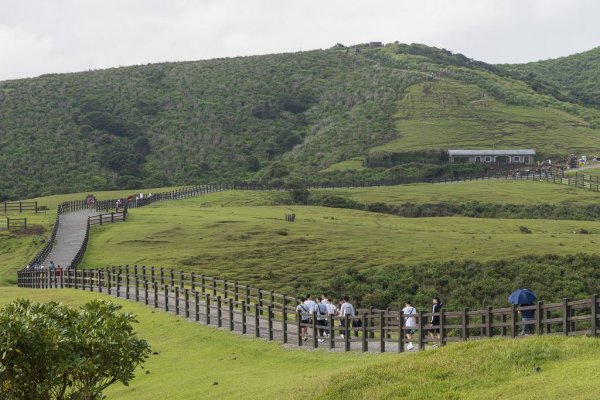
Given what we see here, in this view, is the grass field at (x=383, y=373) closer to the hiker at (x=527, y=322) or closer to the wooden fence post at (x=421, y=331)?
the wooden fence post at (x=421, y=331)

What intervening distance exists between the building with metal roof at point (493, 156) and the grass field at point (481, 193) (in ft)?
60.9

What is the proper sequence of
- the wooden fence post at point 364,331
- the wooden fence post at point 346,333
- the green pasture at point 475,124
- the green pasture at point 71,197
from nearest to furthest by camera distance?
the wooden fence post at point 364,331 → the wooden fence post at point 346,333 → the green pasture at point 71,197 → the green pasture at point 475,124

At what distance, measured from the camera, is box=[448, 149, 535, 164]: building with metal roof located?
134 m

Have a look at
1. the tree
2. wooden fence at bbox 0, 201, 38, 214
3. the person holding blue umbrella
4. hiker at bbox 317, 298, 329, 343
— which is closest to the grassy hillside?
wooden fence at bbox 0, 201, 38, 214

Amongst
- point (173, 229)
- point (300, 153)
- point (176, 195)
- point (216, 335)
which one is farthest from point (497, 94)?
point (216, 335)

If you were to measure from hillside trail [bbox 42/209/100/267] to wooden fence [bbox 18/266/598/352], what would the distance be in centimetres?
632

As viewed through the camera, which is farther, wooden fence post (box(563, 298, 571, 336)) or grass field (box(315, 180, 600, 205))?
grass field (box(315, 180, 600, 205))

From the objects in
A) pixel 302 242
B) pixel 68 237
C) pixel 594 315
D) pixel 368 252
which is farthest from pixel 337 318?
pixel 68 237

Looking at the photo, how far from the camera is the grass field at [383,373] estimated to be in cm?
1928

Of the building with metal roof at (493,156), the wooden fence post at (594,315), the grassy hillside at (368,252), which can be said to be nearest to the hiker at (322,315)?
the wooden fence post at (594,315)

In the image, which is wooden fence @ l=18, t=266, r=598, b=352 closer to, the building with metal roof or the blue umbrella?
the blue umbrella

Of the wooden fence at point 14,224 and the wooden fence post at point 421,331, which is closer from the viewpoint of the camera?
the wooden fence post at point 421,331

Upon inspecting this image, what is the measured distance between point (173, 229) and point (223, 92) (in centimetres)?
11389

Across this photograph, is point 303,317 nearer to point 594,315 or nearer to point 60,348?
point 594,315
